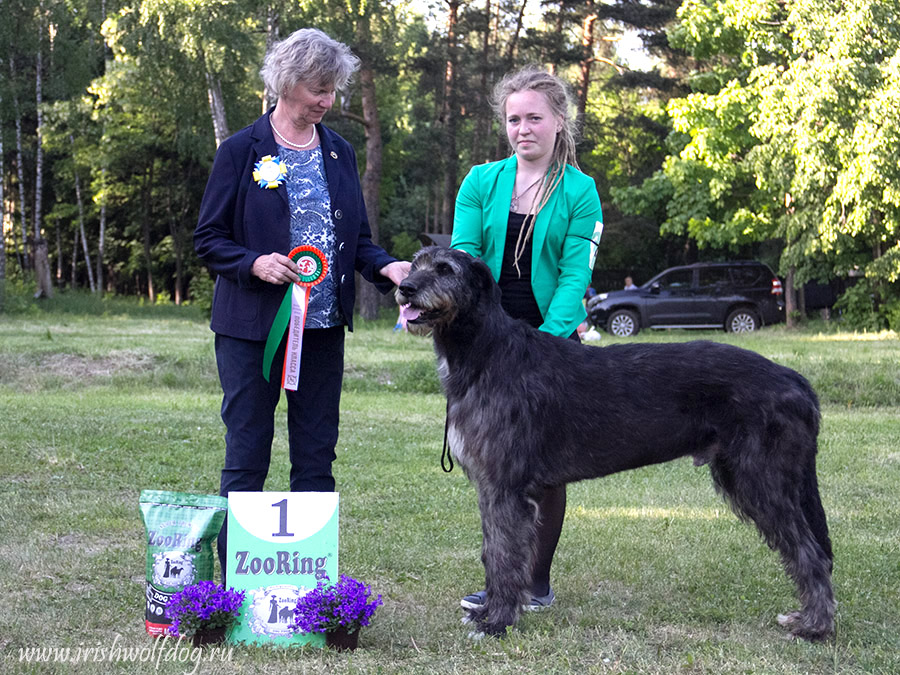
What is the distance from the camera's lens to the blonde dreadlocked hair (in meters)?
4.12

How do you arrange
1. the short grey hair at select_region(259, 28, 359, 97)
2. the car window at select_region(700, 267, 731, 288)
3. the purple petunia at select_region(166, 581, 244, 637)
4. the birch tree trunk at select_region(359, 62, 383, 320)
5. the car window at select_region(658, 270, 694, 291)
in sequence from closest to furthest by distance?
the purple petunia at select_region(166, 581, 244, 637)
the short grey hair at select_region(259, 28, 359, 97)
the car window at select_region(700, 267, 731, 288)
the car window at select_region(658, 270, 694, 291)
the birch tree trunk at select_region(359, 62, 383, 320)

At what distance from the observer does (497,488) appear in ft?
12.6

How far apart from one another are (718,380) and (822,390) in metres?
8.51

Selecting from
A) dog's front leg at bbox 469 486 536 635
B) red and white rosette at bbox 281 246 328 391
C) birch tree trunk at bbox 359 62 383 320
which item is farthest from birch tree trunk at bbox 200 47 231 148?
dog's front leg at bbox 469 486 536 635

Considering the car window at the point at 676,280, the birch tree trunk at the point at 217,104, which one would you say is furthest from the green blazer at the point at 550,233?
the birch tree trunk at the point at 217,104

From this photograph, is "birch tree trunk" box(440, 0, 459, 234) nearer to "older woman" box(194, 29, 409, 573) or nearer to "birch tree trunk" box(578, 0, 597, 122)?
"birch tree trunk" box(578, 0, 597, 122)

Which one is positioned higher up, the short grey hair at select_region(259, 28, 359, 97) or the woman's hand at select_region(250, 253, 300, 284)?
the short grey hair at select_region(259, 28, 359, 97)

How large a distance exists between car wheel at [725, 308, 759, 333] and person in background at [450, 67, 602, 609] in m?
20.0

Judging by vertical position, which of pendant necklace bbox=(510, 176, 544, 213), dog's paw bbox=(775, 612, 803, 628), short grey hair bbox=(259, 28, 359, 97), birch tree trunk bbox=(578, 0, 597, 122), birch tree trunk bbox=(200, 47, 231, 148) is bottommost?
dog's paw bbox=(775, 612, 803, 628)

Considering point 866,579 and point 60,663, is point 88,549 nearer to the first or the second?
point 60,663

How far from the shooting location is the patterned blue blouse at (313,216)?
3.92m

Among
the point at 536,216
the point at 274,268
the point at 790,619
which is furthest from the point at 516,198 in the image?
the point at 790,619

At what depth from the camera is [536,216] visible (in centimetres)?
414

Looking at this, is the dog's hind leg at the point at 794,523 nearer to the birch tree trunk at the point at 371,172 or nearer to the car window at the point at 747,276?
the car window at the point at 747,276
